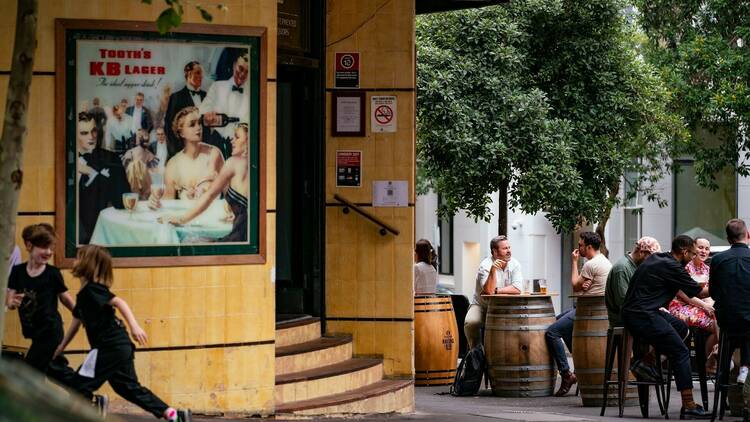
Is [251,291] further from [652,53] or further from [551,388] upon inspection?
[652,53]

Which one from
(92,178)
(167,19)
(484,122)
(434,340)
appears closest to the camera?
(167,19)

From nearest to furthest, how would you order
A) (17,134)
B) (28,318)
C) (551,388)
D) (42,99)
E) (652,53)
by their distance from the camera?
(17,134), (28,318), (42,99), (551,388), (652,53)

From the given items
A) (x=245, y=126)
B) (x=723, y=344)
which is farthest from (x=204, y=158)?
(x=723, y=344)

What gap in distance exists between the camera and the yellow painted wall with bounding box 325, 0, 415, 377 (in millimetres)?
12992

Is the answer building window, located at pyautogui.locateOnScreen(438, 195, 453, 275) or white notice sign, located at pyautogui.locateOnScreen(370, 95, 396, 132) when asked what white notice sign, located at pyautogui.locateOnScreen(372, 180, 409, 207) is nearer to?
white notice sign, located at pyautogui.locateOnScreen(370, 95, 396, 132)

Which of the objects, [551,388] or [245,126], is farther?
[551,388]

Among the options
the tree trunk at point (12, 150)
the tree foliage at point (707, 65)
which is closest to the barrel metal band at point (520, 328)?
the tree trunk at point (12, 150)

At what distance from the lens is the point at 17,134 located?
7.84 m

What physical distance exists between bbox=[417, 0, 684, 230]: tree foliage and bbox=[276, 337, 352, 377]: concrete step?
924 cm

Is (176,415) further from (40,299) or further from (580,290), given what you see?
(580,290)

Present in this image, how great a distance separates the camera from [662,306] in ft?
41.6

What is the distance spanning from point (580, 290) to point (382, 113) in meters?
3.43

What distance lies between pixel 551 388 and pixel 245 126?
589cm

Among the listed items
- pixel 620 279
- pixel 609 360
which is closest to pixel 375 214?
pixel 620 279
